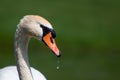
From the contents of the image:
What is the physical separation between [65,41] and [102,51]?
692 millimetres

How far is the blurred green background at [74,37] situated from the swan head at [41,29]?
400cm

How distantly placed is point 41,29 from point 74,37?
21.8ft

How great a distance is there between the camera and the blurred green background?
467 inches

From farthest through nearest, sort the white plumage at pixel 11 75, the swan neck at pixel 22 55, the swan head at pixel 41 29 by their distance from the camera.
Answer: the white plumage at pixel 11 75 < the swan neck at pixel 22 55 < the swan head at pixel 41 29

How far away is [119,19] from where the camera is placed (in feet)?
49.5

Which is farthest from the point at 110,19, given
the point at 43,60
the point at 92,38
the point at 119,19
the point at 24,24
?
the point at 24,24

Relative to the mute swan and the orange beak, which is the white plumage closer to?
the mute swan

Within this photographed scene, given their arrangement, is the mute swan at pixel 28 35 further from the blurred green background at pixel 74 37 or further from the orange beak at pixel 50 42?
the blurred green background at pixel 74 37

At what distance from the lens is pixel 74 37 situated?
13.8m

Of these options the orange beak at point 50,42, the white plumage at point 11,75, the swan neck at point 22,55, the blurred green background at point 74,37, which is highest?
the orange beak at point 50,42

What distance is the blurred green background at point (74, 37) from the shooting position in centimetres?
1187

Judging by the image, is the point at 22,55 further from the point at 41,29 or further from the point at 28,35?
the point at 41,29

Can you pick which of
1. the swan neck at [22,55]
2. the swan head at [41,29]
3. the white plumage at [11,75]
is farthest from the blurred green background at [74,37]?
the swan head at [41,29]

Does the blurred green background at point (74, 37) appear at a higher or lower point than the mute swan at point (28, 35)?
lower
